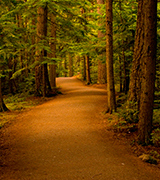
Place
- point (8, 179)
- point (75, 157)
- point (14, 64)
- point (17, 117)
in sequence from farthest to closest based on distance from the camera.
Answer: point (14, 64) → point (17, 117) → point (75, 157) → point (8, 179)

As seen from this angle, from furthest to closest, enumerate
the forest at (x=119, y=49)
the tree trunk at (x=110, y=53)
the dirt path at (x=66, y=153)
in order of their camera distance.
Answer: the tree trunk at (x=110, y=53) < the forest at (x=119, y=49) < the dirt path at (x=66, y=153)

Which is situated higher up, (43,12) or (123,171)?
(43,12)

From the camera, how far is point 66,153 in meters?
4.95

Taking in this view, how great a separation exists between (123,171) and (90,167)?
74cm

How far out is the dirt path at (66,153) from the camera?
3.87 meters

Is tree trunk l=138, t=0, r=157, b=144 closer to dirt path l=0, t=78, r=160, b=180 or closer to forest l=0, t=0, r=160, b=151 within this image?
forest l=0, t=0, r=160, b=151

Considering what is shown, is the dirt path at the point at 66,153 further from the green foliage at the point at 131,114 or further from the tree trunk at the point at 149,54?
the tree trunk at the point at 149,54

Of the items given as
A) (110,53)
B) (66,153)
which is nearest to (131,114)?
(110,53)

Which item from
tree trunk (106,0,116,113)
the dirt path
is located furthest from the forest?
the dirt path

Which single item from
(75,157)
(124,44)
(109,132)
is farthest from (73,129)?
(124,44)

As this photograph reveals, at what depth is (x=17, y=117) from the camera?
29.8 feet

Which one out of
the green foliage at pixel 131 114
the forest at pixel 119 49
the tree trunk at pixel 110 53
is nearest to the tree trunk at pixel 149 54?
the forest at pixel 119 49

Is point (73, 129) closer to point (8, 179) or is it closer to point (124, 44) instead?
point (8, 179)

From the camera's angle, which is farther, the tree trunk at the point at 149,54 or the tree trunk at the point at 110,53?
the tree trunk at the point at 110,53
